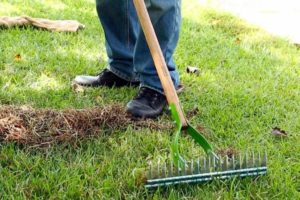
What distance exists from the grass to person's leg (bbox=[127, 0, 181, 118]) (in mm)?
106

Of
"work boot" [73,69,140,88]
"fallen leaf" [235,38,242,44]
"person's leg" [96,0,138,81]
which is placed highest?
"person's leg" [96,0,138,81]

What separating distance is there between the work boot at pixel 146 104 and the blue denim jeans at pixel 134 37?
0.12 feet

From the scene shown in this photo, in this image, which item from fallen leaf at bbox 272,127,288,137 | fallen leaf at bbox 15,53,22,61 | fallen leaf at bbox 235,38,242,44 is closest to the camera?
fallen leaf at bbox 272,127,288,137

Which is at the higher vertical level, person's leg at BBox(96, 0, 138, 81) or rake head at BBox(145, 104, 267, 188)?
person's leg at BBox(96, 0, 138, 81)

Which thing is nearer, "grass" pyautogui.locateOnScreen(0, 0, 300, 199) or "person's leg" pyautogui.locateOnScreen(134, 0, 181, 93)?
"grass" pyautogui.locateOnScreen(0, 0, 300, 199)

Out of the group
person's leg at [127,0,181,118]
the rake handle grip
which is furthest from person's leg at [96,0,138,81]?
the rake handle grip

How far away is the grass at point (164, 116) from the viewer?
180 centimetres

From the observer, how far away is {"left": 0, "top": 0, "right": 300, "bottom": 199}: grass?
5.92 feet

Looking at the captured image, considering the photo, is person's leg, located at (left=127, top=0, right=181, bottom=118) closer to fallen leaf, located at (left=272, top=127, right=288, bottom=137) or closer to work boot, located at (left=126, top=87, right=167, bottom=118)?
work boot, located at (left=126, top=87, right=167, bottom=118)

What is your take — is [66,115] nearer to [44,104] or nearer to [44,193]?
[44,104]

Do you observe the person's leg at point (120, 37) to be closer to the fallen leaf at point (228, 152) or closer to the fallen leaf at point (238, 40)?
the fallen leaf at point (228, 152)

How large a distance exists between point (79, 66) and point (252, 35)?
1.54 m

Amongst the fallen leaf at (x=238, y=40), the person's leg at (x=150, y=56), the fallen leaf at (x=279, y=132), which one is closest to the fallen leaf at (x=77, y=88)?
the person's leg at (x=150, y=56)

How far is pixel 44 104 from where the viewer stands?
2475 mm
